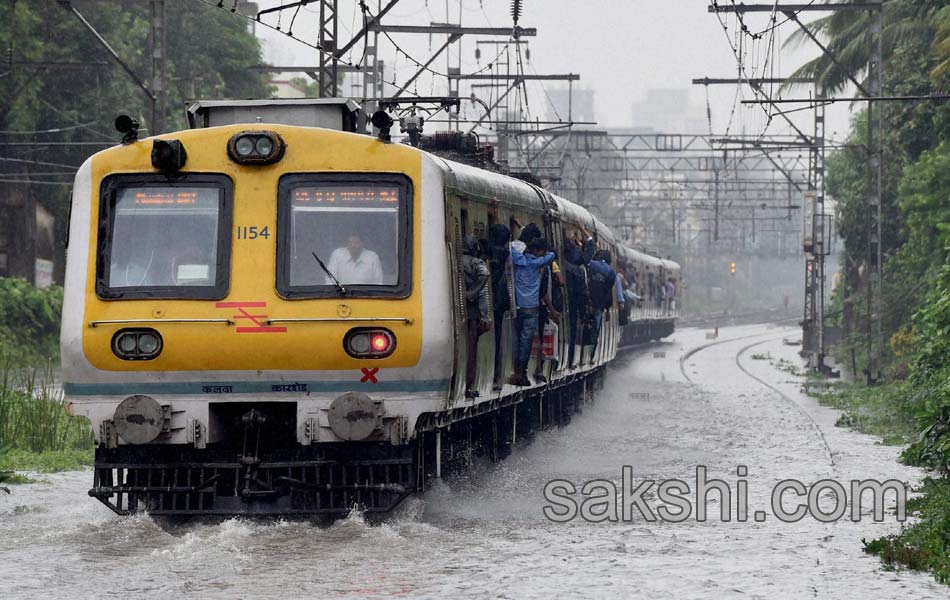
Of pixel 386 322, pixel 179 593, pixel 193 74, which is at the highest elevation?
pixel 193 74

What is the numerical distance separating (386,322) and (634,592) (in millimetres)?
2942

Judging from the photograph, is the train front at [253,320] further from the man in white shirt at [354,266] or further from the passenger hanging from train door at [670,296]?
the passenger hanging from train door at [670,296]

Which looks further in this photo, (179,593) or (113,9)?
(113,9)

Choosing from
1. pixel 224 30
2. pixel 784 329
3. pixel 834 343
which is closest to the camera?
pixel 834 343

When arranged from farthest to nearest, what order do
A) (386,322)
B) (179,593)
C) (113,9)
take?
(113,9)
(386,322)
(179,593)

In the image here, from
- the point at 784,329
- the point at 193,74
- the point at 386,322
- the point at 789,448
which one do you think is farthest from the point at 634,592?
the point at 784,329

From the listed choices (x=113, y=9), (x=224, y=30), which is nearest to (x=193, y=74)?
(x=224, y=30)

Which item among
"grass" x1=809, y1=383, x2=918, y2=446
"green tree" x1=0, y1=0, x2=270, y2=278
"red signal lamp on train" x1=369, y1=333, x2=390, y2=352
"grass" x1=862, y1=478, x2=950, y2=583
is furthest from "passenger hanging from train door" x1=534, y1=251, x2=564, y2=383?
"green tree" x1=0, y1=0, x2=270, y2=278

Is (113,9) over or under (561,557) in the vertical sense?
over

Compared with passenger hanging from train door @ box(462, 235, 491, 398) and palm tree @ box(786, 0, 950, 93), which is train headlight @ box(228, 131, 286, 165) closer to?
passenger hanging from train door @ box(462, 235, 491, 398)

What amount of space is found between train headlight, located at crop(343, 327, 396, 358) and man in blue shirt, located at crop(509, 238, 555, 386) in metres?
3.55

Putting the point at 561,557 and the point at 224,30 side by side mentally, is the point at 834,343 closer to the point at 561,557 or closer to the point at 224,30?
the point at 224,30

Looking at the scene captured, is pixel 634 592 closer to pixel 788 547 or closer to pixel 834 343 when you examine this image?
pixel 788 547

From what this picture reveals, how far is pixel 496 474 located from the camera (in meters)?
14.6
